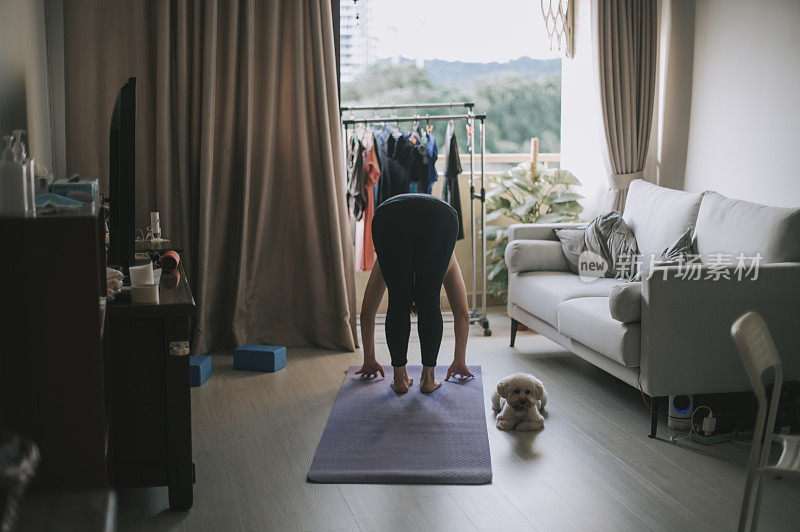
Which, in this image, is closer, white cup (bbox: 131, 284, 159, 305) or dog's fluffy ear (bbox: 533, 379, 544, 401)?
white cup (bbox: 131, 284, 159, 305)

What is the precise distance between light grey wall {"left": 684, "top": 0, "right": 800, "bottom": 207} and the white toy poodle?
1.71m

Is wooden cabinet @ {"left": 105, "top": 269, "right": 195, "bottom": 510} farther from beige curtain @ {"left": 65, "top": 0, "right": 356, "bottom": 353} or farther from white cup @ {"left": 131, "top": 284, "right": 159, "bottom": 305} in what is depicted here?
beige curtain @ {"left": 65, "top": 0, "right": 356, "bottom": 353}

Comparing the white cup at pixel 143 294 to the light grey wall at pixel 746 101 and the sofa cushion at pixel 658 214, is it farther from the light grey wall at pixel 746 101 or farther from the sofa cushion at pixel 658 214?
the light grey wall at pixel 746 101

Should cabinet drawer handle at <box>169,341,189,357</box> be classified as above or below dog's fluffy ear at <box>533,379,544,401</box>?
above

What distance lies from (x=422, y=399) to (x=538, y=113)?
334cm

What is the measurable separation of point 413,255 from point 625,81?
2.39m

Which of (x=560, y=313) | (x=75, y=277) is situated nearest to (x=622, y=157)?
(x=560, y=313)

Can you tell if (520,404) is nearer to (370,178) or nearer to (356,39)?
(370,178)

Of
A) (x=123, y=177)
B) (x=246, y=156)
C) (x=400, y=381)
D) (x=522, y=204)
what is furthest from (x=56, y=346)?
(x=522, y=204)

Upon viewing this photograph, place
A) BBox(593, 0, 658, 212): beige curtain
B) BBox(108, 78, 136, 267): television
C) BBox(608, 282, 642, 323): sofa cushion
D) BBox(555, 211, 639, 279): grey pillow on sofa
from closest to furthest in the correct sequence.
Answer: BBox(108, 78, 136, 267): television, BBox(608, 282, 642, 323): sofa cushion, BBox(555, 211, 639, 279): grey pillow on sofa, BBox(593, 0, 658, 212): beige curtain

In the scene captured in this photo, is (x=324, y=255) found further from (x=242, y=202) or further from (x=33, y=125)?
(x=33, y=125)

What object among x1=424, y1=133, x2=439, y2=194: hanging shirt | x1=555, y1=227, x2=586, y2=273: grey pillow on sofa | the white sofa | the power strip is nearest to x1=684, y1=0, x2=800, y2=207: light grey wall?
the white sofa

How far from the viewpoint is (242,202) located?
172 inches

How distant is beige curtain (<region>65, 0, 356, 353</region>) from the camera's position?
421 cm
